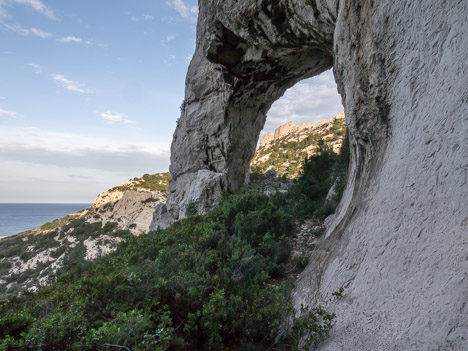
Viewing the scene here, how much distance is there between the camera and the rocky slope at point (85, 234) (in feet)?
66.0

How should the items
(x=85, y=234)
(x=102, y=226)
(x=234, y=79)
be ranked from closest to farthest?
(x=234, y=79)
(x=85, y=234)
(x=102, y=226)

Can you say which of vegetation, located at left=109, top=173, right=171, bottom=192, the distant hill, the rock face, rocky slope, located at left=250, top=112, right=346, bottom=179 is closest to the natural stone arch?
the rock face

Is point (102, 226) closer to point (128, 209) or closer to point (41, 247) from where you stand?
point (128, 209)

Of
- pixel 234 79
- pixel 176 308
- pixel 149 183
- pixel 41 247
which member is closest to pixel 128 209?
pixel 149 183

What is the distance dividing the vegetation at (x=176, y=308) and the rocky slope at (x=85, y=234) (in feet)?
58.9

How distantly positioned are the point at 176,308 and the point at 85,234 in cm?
2545

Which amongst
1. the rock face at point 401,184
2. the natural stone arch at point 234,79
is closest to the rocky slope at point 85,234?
the natural stone arch at point 234,79

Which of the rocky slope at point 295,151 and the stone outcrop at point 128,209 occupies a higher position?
the rocky slope at point 295,151

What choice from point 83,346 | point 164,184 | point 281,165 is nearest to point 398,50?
point 83,346

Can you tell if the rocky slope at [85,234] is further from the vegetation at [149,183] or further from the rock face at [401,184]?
the rock face at [401,184]

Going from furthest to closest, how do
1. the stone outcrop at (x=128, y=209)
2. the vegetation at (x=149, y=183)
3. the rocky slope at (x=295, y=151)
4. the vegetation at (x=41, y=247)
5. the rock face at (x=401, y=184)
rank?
the vegetation at (x=149, y=183)
the rocky slope at (x=295, y=151)
the stone outcrop at (x=128, y=209)
the vegetation at (x=41, y=247)
the rock face at (x=401, y=184)

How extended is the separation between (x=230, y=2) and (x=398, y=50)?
19.1ft

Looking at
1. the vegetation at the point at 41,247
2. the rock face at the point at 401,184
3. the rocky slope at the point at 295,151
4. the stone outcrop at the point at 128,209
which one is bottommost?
the vegetation at the point at 41,247

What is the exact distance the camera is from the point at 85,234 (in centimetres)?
2422
